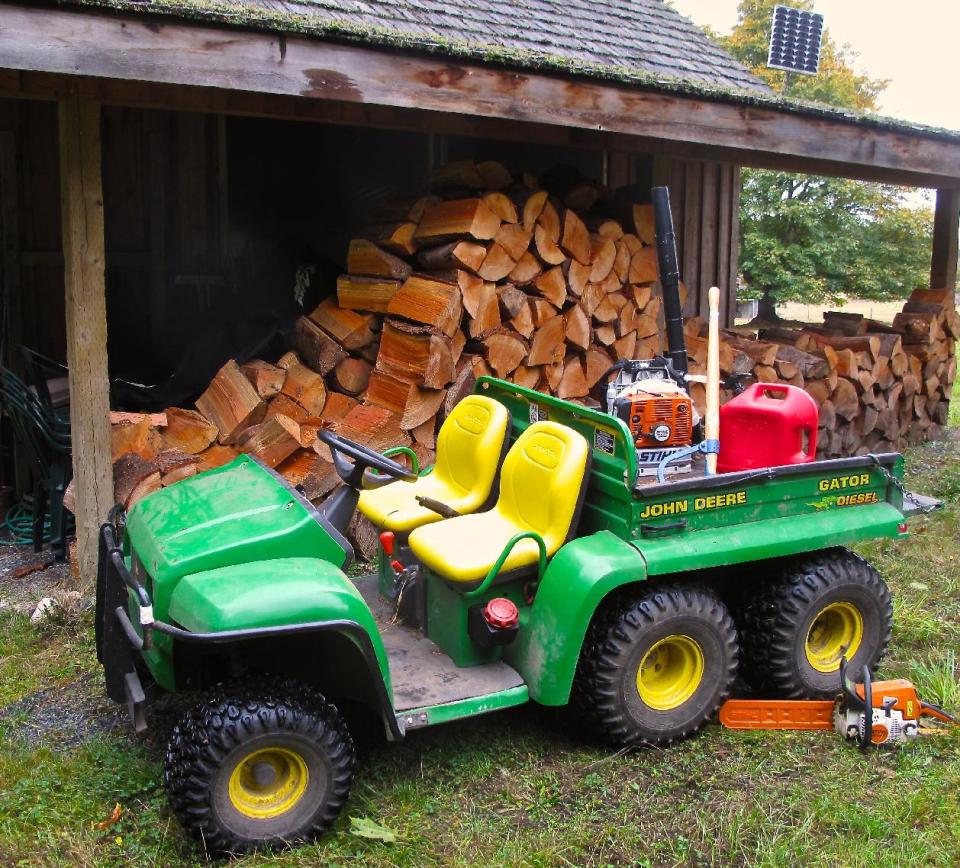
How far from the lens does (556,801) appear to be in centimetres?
333

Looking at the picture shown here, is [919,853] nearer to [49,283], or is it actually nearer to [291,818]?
[291,818]

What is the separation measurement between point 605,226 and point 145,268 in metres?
3.33

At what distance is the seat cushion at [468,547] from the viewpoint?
3.49m

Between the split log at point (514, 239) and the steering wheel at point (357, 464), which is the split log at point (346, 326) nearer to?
the split log at point (514, 239)

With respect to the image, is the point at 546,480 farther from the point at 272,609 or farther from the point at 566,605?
the point at 272,609

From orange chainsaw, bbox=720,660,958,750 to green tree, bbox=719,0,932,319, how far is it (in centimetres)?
1770

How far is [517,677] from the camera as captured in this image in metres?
3.55

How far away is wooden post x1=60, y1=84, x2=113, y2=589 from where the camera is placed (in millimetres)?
4652

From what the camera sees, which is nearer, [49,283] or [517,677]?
[517,677]

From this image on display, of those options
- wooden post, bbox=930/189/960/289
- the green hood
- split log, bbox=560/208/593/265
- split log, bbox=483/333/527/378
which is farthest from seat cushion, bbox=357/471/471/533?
wooden post, bbox=930/189/960/289

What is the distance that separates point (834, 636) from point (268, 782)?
2306 mm

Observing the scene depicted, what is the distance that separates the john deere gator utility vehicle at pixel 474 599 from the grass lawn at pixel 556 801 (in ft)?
0.53

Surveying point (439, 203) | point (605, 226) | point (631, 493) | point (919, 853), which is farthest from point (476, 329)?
point (919, 853)

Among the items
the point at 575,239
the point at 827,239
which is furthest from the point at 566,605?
the point at 827,239
